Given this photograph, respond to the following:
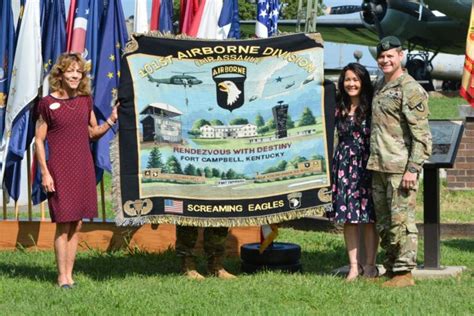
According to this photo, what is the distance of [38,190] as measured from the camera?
8578mm

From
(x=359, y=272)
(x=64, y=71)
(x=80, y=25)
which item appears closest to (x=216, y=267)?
(x=359, y=272)

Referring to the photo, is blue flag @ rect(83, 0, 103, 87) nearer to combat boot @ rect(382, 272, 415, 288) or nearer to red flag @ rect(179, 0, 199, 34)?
red flag @ rect(179, 0, 199, 34)

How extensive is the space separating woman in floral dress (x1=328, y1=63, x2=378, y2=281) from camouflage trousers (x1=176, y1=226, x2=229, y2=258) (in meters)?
0.86

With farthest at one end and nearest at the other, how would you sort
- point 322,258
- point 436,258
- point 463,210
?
point 463,210 → point 322,258 → point 436,258

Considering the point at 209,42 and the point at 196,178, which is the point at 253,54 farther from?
the point at 196,178

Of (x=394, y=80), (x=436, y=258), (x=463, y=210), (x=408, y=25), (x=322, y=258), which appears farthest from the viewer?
(x=408, y=25)

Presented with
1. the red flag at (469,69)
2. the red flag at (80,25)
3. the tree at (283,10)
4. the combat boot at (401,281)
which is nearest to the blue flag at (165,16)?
the red flag at (80,25)

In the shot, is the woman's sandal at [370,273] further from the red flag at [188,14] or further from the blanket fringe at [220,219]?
the red flag at [188,14]

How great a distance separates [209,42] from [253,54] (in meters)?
0.34

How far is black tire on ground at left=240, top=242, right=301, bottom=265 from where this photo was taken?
739 centimetres

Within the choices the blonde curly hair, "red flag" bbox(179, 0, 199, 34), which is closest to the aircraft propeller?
"red flag" bbox(179, 0, 199, 34)

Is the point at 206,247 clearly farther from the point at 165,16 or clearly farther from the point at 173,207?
the point at 165,16

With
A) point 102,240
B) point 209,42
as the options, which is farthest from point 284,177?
point 102,240

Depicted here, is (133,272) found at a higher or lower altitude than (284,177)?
lower
